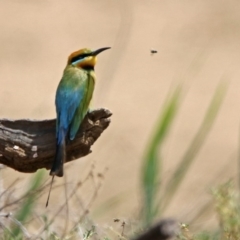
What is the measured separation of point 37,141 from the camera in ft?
7.25

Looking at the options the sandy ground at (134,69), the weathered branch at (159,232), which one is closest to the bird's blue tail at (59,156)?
the weathered branch at (159,232)

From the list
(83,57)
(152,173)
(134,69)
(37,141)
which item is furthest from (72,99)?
(134,69)

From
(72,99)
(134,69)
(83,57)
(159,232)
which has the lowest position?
(159,232)

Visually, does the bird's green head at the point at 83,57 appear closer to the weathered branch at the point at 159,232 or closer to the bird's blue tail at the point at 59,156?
the bird's blue tail at the point at 59,156

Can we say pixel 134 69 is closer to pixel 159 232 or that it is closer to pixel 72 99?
pixel 72 99

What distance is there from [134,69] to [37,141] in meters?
3.90

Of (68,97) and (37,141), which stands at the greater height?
(68,97)

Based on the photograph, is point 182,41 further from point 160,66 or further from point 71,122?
point 71,122

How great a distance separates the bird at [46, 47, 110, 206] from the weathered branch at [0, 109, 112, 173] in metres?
0.03

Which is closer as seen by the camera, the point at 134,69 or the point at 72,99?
the point at 72,99

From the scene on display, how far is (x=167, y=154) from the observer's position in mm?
4750

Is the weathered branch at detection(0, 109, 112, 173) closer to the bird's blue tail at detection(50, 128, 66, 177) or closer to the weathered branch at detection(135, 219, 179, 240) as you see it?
the bird's blue tail at detection(50, 128, 66, 177)

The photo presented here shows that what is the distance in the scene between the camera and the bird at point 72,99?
88.1 inches

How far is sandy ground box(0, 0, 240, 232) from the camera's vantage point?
466 cm
